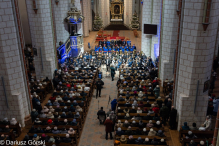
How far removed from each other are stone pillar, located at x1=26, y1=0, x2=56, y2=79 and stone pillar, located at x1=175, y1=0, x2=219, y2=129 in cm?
1065

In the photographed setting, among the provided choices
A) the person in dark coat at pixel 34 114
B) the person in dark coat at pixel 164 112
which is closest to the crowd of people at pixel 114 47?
the person in dark coat at pixel 164 112

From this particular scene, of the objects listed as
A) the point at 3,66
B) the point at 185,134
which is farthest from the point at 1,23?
the point at 185,134

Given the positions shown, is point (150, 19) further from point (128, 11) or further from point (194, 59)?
point (128, 11)

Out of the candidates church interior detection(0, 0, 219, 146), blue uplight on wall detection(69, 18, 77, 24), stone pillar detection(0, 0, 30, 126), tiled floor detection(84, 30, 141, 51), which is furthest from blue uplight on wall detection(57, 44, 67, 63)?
stone pillar detection(0, 0, 30, 126)

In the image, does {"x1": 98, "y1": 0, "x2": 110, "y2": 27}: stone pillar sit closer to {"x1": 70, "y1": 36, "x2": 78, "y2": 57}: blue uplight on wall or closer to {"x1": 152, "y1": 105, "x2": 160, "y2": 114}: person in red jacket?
{"x1": 70, "y1": 36, "x2": 78, "y2": 57}: blue uplight on wall

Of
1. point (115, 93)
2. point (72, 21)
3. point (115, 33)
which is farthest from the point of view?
point (115, 33)

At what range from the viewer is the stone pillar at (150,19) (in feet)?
78.0

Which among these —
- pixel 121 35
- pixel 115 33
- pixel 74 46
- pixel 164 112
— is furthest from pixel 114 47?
pixel 164 112

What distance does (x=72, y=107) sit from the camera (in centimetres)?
1458

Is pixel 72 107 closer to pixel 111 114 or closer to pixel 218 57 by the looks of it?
pixel 111 114

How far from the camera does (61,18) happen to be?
2566cm

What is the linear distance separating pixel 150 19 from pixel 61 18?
29.9 ft

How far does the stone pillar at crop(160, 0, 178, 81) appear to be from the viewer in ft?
59.3

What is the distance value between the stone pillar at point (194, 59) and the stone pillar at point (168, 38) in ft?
18.0
